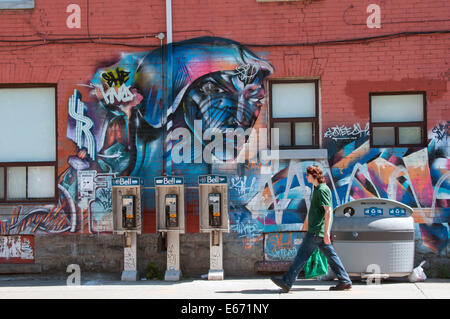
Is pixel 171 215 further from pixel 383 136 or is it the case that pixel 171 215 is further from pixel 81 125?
pixel 383 136

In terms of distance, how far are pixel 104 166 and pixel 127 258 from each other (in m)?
1.68

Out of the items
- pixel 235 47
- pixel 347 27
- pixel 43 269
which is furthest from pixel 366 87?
pixel 43 269

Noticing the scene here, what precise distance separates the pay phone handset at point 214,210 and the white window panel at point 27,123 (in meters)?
3.21

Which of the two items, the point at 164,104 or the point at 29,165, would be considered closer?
the point at 164,104

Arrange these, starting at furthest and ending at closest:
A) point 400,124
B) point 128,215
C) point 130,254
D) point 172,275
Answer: point 400,124 → point 130,254 → point 172,275 → point 128,215

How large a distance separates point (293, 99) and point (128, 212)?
3.47 m

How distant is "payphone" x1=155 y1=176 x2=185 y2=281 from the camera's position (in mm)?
9211

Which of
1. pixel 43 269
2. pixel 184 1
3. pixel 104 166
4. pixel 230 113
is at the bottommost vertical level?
pixel 43 269

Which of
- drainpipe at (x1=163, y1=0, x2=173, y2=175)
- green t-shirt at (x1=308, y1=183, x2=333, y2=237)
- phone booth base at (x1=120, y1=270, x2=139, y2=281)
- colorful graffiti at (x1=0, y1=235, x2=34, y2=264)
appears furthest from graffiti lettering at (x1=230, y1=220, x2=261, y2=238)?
colorful graffiti at (x1=0, y1=235, x2=34, y2=264)

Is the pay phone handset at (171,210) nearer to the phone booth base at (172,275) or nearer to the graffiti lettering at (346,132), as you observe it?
the phone booth base at (172,275)

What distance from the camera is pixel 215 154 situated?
32.4 feet

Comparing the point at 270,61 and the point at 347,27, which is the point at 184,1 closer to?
the point at 270,61

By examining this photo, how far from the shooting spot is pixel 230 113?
32.5 feet

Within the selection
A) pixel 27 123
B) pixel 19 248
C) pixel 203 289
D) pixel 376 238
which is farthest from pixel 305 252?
pixel 27 123
